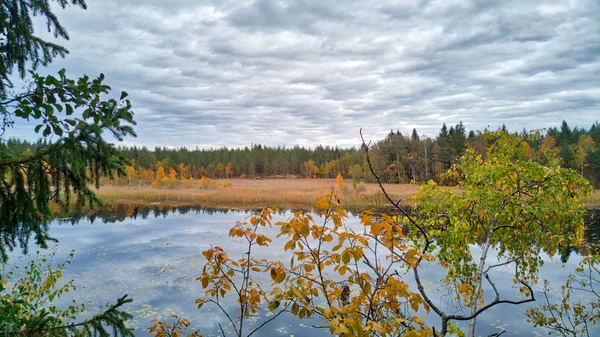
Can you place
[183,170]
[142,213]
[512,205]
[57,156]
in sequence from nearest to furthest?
[57,156] → [512,205] → [142,213] → [183,170]

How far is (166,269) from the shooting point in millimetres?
11391

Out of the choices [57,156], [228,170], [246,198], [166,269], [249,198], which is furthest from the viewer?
[228,170]

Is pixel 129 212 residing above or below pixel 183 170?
below

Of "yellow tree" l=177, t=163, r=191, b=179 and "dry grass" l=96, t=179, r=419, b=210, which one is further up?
"yellow tree" l=177, t=163, r=191, b=179

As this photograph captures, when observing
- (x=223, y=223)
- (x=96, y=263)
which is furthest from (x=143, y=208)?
(x=96, y=263)

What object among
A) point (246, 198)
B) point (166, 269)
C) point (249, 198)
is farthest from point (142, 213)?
point (166, 269)

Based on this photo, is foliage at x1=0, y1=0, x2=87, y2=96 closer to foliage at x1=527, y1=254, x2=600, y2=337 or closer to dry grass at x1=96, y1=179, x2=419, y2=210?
foliage at x1=527, y1=254, x2=600, y2=337

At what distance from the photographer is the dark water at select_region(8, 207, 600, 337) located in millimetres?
7953

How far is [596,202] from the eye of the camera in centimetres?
2400

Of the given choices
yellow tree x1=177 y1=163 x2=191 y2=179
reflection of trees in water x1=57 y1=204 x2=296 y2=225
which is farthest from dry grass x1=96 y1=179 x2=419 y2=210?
yellow tree x1=177 y1=163 x2=191 y2=179

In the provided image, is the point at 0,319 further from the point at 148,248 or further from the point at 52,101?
the point at 148,248

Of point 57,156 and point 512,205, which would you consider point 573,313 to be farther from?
point 57,156

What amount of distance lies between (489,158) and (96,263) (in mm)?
11825

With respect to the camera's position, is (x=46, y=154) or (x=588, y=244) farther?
(x=588, y=244)
